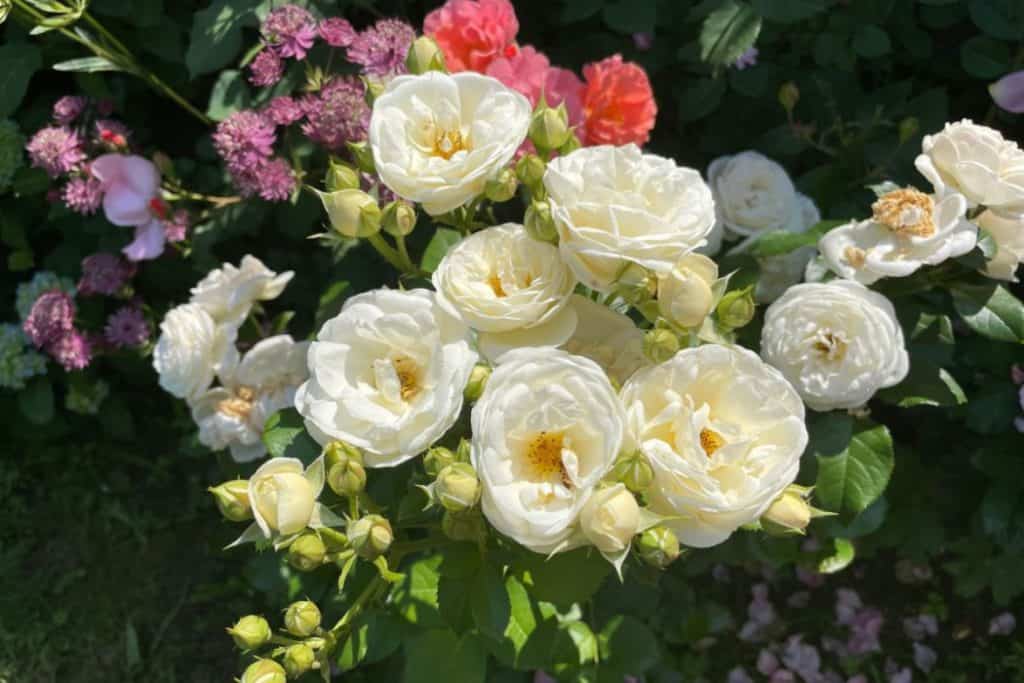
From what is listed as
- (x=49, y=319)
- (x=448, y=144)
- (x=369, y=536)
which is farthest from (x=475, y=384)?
(x=49, y=319)

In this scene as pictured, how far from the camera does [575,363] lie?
36.0 inches

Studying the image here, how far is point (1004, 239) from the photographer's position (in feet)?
4.00

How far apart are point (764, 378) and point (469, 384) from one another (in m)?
0.32

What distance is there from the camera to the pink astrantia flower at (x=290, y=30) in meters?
1.51

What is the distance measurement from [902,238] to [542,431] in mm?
583

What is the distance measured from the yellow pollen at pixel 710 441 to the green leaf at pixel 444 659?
0.58m

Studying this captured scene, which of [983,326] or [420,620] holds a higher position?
[983,326]

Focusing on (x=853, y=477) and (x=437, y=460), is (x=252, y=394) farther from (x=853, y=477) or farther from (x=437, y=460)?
(x=853, y=477)

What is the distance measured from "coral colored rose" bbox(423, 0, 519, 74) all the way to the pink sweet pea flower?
0.72m

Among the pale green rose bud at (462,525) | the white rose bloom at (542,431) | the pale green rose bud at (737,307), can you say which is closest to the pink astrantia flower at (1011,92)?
the pale green rose bud at (737,307)

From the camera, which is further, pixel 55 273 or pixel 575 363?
pixel 55 273

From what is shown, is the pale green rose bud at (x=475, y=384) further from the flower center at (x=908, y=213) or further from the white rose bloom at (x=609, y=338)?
the flower center at (x=908, y=213)

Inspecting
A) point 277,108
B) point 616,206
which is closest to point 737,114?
point 277,108

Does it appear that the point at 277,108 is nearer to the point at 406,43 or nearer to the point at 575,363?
the point at 406,43
